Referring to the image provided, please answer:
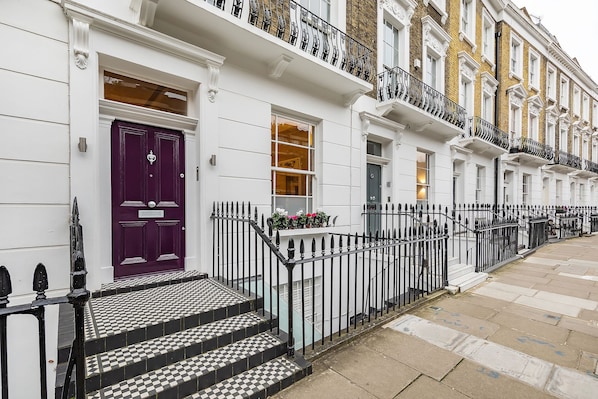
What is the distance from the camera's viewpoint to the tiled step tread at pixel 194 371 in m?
2.22

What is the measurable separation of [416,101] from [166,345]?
26.6 ft

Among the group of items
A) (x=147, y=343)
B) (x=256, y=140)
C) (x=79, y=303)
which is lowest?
(x=147, y=343)

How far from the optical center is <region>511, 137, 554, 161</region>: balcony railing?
13227 mm

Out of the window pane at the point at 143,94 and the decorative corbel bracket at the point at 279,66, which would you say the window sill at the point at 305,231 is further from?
the decorative corbel bracket at the point at 279,66

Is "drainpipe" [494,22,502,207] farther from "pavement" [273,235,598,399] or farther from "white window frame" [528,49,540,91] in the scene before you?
"pavement" [273,235,598,399]

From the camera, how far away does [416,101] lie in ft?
26.3

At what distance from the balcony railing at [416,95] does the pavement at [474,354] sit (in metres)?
5.04

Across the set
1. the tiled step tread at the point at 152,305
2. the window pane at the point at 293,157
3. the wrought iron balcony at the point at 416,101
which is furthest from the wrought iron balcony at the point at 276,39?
the tiled step tread at the point at 152,305

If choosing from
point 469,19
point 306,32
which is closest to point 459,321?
point 306,32

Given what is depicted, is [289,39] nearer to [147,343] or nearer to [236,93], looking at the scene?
[236,93]


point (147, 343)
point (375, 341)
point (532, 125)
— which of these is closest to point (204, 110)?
point (147, 343)

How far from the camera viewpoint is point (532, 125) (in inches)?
608

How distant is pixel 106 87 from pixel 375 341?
4.75 m

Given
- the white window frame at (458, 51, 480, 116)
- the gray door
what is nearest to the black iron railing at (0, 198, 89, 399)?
the gray door
